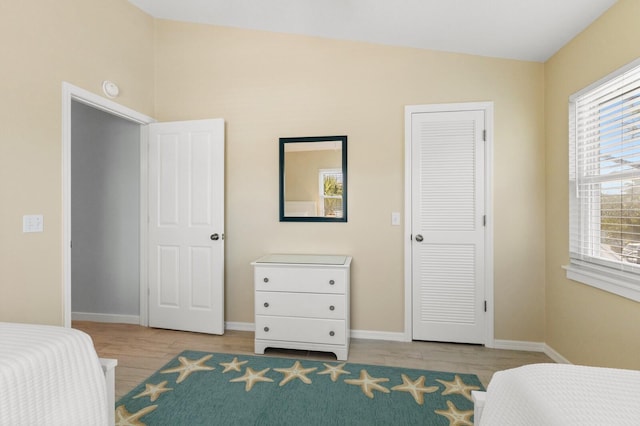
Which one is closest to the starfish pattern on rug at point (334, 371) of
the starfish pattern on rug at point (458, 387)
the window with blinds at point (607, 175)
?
the starfish pattern on rug at point (458, 387)

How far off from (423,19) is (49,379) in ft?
9.67

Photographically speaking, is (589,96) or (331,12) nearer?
(589,96)

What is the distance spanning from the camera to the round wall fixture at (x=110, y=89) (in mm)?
2574

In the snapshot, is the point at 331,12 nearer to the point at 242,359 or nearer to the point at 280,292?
the point at 280,292

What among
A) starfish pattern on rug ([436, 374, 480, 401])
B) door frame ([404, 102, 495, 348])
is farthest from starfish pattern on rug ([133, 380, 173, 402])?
door frame ([404, 102, 495, 348])

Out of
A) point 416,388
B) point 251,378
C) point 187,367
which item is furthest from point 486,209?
point 187,367

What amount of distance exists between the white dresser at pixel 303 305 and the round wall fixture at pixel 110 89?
6.04 ft

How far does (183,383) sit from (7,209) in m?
1.52

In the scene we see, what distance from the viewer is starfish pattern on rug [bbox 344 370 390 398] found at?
2.05 meters

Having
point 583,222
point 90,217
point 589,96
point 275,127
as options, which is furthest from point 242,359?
point 589,96

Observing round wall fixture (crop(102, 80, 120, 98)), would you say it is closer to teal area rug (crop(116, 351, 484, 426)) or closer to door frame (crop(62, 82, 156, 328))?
door frame (crop(62, 82, 156, 328))

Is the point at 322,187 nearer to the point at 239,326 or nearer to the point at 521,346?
the point at 239,326

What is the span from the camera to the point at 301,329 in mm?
2559

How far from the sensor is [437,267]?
2.80 meters
